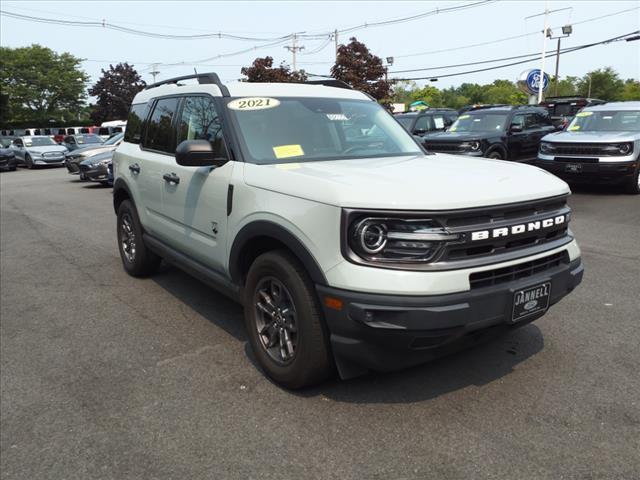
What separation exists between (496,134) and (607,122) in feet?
7.53

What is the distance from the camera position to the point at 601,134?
1114 centimetres

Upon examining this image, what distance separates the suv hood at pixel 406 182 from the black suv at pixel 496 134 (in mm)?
8708

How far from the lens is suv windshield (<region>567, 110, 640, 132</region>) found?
→ 11.4 metres

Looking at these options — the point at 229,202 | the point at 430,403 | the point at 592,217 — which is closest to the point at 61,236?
the point at 229,202

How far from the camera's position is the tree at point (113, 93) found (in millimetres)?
70625

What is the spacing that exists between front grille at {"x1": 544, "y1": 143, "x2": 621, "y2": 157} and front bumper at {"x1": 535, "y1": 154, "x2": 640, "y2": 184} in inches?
4.4

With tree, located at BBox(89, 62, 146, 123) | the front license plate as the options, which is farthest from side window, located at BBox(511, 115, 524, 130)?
tree, located at BBox(89, 62, 146, 123)

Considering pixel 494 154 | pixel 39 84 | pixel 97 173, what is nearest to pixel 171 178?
pixel 494 154

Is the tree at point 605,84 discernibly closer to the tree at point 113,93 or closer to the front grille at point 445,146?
the tree at point 113,93

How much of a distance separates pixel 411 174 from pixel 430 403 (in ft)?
4.43

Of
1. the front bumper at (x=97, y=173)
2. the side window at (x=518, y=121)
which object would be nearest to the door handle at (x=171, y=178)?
the side window at (x=518, y=121)

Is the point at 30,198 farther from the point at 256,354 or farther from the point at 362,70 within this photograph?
the point at 362,70

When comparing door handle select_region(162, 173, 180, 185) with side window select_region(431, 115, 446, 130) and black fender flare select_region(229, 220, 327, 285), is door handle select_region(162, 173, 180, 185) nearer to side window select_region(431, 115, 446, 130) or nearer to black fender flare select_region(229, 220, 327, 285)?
black fender flare select_region(229, 220, 327, 285)

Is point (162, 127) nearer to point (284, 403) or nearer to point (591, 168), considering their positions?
point (284, 403)
